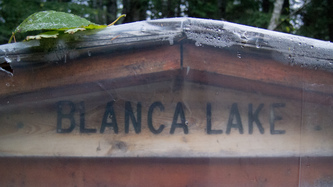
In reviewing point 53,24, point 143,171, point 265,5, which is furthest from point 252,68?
point 265,5

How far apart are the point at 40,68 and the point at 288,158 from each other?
4.51 ft

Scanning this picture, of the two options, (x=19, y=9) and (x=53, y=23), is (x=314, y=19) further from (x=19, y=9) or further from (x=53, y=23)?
(x=53, y=23)

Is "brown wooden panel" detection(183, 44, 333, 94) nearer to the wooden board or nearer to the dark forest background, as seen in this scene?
the wooden board

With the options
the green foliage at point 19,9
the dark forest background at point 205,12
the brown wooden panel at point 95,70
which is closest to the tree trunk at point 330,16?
the dark forest background at point 205,12

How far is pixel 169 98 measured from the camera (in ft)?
4.94

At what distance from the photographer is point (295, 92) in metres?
1.54

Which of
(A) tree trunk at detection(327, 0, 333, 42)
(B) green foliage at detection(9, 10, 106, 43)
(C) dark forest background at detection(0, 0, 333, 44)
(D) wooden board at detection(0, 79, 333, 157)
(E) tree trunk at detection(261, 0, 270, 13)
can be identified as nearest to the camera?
(B) green foliage at detection(9, 10, 106, 43)

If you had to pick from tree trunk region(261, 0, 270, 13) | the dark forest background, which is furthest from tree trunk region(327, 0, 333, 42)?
tree trunk region(261, 0, 270, 13)

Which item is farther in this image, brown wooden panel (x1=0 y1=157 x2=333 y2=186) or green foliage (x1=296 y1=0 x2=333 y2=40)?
green foliage (x1=296 y1=0 x2=333 y2=40)

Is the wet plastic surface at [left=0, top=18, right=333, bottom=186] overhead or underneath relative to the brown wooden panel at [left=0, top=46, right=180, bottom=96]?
underneath

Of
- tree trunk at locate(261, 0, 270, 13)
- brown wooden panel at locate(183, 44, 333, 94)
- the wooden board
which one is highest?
tree trunk at locate(261, 0, 270, 13)

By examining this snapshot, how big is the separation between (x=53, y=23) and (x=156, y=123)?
0.70 meters

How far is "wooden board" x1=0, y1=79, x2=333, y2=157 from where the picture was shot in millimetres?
1507

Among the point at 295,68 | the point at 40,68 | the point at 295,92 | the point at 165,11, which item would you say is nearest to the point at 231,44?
the point at 295,68
